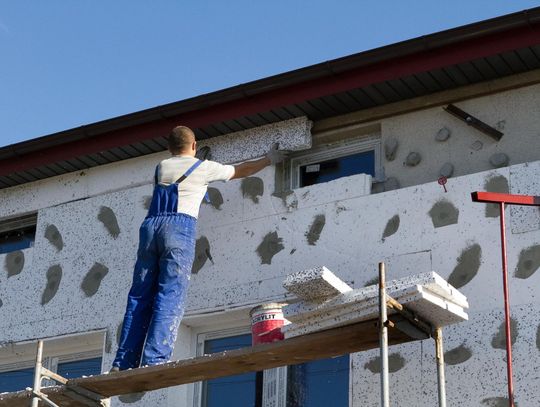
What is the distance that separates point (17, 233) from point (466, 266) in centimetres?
510

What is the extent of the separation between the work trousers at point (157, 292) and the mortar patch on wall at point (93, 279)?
189 cm

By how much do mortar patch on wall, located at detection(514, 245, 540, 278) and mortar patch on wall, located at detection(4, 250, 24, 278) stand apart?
4.96 m

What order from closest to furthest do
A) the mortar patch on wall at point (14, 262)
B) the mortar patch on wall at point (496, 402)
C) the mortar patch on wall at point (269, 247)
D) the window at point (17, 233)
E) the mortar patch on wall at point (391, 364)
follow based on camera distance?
the mortar patch on wall at point (496, 402), the mortar patch on wall at point (391, 364), the mortar patch on wall at point (269, 247), the mortar patch on wall at point (14, 262), the window at point (17, 233)

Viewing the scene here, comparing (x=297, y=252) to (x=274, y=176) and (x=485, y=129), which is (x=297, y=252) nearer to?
(x=274, y=176)

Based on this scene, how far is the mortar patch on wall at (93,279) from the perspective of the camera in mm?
12453

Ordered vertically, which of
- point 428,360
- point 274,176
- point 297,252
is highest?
point 274,176

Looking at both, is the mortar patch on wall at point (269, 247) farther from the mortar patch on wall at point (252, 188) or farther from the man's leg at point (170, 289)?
the man's leg at point (170, 289)

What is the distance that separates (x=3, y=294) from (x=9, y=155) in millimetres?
1345

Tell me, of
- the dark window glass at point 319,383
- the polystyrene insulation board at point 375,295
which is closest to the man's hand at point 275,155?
the dark window glass at point 319,383

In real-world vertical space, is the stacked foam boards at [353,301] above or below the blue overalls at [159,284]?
below

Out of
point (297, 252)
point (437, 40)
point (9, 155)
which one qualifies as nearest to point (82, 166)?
point (9, 155)

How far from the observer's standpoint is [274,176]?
1210cm

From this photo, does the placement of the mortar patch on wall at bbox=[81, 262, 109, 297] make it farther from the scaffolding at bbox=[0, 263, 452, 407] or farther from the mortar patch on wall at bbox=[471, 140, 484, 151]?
the mortar patch on wall at bbox=[471, 140, 484, 151]

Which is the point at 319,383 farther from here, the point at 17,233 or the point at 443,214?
the point at 17,233
